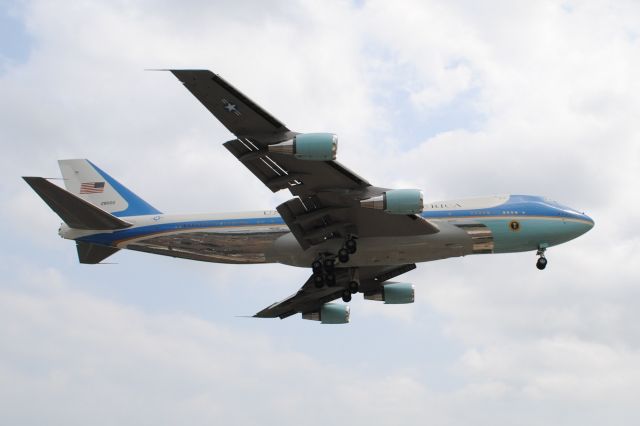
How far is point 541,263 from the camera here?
169ft

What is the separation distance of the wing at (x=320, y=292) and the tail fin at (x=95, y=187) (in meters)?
11.7

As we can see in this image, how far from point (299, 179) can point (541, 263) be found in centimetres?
1474

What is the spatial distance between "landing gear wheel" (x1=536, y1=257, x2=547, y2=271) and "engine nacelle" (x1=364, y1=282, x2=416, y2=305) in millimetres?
11081

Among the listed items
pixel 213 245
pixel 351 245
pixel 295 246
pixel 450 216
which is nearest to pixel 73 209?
pixel 213 245

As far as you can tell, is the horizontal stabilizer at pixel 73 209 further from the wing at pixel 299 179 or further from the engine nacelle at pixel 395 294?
the engine nacelle at pixel 395 294

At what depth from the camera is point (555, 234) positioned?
5131 centimetres

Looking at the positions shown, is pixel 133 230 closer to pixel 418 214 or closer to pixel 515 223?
pixel 418 214

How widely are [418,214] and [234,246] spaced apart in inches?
415

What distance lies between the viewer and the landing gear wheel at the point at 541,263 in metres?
51.5

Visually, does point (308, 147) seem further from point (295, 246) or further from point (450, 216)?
point (450, 216)

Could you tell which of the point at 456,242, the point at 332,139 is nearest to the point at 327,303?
the point at 456,242

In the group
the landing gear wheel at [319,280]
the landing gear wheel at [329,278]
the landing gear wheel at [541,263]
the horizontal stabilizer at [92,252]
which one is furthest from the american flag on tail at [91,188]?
the landing gear wheel at [541,263]

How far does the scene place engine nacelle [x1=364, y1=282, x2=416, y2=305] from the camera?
6034 centimetres

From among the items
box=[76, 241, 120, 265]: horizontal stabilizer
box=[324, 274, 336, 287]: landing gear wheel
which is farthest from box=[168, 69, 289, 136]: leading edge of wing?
box=[76, 241, 120, 265]: horizontal stabilizer
